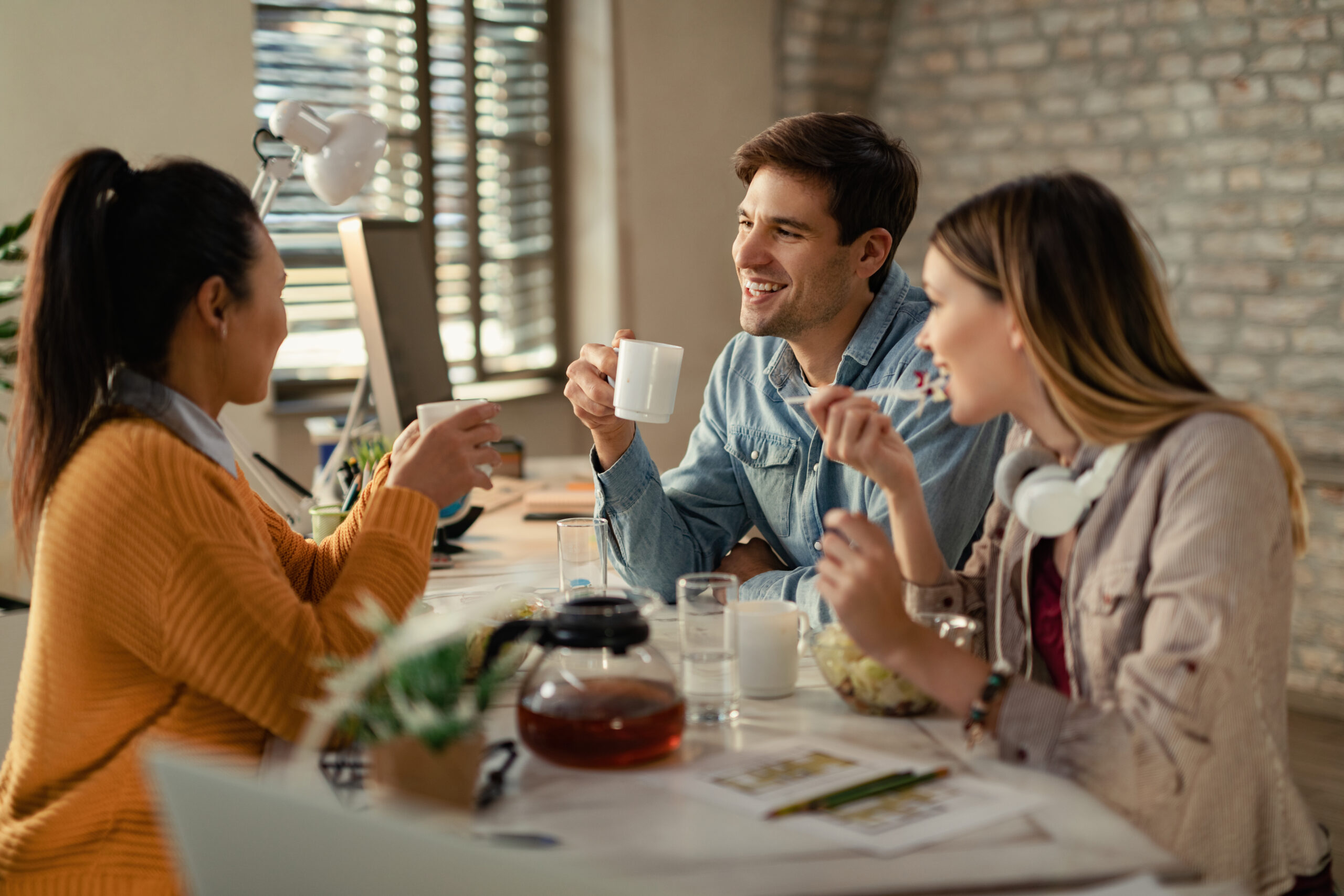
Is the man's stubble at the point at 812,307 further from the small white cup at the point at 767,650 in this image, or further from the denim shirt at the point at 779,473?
the small white cup at the point at 767,650

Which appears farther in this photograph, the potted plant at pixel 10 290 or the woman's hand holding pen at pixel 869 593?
the potted plant at pixel 10 290

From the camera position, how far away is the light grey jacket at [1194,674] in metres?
1.01

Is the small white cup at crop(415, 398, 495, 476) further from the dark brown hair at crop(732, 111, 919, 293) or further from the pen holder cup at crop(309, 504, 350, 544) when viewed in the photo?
the dark brown hair at crop(732, 111, 919, 293)

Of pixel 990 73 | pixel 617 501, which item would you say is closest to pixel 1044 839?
pixel 617 501

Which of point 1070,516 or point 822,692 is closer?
point 1070,516

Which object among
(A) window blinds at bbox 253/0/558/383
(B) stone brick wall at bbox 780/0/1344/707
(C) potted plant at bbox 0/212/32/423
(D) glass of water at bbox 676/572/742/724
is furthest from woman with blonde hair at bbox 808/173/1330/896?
(A) window blinds at bbox 253/0/558/383

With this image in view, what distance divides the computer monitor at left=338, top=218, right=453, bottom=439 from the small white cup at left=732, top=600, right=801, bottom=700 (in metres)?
1.13

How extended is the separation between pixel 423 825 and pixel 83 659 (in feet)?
1.94

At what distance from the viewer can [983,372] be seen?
1273 millimetres

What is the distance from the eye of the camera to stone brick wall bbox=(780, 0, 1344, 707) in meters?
3.75

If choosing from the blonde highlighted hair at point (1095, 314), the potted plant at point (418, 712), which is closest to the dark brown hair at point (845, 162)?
the blonde highlighted hair at point (1095, 314)

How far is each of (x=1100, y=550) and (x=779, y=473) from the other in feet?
2.72

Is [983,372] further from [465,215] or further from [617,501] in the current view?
[465,215]

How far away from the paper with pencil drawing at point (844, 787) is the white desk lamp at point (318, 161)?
1.46 meters
